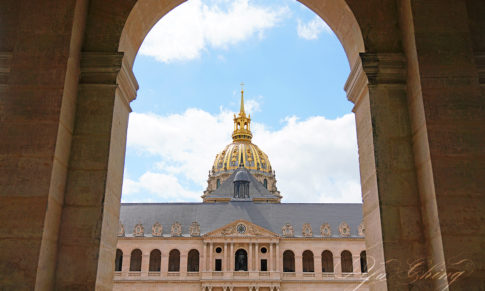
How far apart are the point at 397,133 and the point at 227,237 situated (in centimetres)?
6098

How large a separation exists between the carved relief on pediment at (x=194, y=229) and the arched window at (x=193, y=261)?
8.41ft

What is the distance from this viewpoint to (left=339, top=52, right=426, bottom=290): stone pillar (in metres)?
7.01

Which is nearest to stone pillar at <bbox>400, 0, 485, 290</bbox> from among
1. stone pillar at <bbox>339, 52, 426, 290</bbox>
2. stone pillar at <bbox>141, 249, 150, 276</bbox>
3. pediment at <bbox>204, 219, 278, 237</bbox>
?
stone pillar at <bbox>339, 52, 426, 290</bbox>

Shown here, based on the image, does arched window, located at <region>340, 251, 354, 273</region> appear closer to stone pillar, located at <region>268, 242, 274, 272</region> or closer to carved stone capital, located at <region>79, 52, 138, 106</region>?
stone pillar, located at <region>268, 242, 274, 272</region>

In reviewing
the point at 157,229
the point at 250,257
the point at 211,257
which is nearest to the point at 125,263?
the point at 157,229

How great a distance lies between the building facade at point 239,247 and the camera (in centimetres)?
6475

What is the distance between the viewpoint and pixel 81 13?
7801 millimetres

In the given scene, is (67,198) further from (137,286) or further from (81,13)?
(137,286)

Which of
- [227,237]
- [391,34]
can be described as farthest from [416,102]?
[227,237]

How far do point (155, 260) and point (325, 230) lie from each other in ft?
82.8

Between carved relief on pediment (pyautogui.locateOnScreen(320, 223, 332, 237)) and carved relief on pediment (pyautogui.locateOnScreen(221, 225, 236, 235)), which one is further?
carved relief on pediment (pyautogui.locateOnScreen(320, 223, 332, 237))

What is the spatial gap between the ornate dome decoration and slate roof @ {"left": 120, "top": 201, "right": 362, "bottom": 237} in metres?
35.7

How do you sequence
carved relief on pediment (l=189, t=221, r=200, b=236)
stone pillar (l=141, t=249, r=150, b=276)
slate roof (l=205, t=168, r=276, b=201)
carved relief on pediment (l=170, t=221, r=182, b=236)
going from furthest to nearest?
slate roof (l=205, t=168, r=276, b=201) < carved relief on pediment (l=170, t=221, r=182, b=236) < carved relief on pediment (l=189, t=221, r=200, b=236) < stone pillar (l=141, t=249, r=150, b=276)

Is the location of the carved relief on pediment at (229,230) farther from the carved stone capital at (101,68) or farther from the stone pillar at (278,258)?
the carved stone capital at (101,68)
